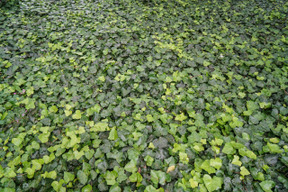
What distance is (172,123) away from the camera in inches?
84.9

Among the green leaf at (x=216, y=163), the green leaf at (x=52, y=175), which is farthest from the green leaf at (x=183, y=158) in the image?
the green leaf at (x=52, y=175)

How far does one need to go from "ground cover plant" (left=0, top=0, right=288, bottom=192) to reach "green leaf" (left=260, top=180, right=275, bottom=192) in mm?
19

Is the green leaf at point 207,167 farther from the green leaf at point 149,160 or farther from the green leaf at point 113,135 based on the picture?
the green leaf at point 113,135

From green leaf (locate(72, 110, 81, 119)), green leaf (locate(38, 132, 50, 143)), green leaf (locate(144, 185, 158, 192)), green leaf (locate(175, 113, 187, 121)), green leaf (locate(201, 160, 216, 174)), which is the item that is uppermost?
green leaf (locate(175, 113, 187, 121))

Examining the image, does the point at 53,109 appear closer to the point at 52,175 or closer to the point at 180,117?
the point at 52,175

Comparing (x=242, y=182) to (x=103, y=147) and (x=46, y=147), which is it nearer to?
(x=103, y=147)

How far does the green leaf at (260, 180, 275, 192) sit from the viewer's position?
5.15 ft

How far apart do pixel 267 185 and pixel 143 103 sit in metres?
1.75

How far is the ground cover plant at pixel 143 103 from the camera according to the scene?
1.72 meters

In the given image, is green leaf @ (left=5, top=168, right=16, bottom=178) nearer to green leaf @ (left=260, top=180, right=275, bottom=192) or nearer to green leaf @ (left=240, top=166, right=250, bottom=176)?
green leaf @ (left=240, top=166, right=250, bottom=176)

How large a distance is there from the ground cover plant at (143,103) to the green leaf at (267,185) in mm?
19

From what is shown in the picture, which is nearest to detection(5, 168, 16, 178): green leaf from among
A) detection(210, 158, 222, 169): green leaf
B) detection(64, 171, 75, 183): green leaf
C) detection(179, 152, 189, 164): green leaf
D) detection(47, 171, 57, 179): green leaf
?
detection(47, 171, 57, 179): green leaf

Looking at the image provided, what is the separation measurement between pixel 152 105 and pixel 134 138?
630mm

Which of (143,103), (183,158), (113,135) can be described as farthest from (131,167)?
(143,103)
